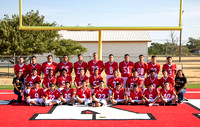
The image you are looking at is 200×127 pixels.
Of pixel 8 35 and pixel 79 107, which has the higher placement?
pixel 8 35

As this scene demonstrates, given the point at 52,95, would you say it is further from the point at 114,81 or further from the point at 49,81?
the point at 114,81

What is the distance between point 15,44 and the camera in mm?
14797

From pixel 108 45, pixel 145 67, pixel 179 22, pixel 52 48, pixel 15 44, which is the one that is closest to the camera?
pixel 145 67

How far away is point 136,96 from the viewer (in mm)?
6773

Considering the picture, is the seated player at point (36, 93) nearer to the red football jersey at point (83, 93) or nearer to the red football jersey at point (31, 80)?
the red football jersey at point (31, 80)

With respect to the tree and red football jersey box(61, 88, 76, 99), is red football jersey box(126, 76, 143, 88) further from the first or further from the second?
the tree

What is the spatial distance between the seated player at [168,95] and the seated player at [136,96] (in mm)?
633

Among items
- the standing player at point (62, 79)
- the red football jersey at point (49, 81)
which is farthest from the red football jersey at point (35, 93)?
the standing player at point (62, 79)

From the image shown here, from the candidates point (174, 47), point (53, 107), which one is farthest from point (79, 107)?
point (174, 47)

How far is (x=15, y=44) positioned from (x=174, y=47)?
3118 centimetres

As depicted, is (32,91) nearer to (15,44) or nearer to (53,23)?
(15,44)

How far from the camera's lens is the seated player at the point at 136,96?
667cm

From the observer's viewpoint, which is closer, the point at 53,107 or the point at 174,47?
the point at 53,107

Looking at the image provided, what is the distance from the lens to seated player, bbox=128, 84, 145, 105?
6672mm
